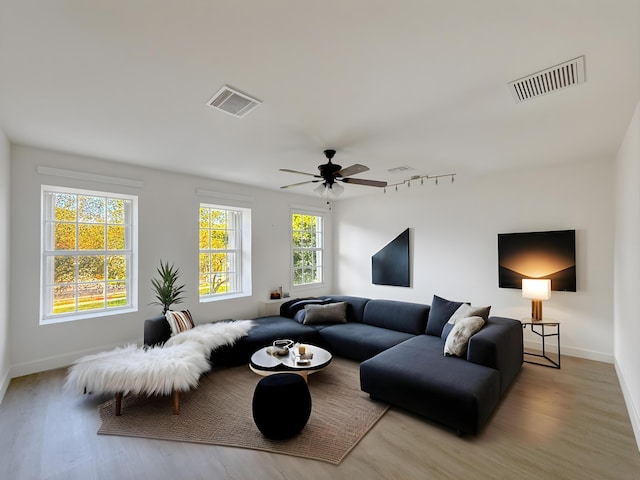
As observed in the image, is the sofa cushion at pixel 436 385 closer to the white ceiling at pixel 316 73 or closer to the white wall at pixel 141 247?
the white ceiling at pixel 316 73

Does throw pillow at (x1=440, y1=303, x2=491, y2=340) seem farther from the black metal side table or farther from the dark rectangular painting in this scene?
the dark rectangular painting

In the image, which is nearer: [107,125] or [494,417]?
[494,417]

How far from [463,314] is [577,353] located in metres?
1.97

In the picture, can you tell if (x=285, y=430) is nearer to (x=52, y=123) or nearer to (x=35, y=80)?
(x=35, y=80)

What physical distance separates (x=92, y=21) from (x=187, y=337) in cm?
303

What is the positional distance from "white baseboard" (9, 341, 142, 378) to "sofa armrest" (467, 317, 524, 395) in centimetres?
444

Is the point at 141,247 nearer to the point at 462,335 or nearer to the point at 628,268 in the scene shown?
the point at 462,335

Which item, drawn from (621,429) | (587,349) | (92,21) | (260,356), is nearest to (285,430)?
(260,356)

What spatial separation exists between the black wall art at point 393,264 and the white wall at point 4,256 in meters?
5.37

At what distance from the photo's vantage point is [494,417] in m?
2.64

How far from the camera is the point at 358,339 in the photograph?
3.95m

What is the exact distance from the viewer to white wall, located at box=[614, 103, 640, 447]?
8.10 feet

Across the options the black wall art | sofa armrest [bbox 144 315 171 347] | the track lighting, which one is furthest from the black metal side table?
sofa armrest [bbox 144 315 171 347]

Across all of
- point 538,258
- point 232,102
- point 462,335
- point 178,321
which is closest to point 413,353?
point 462,335
